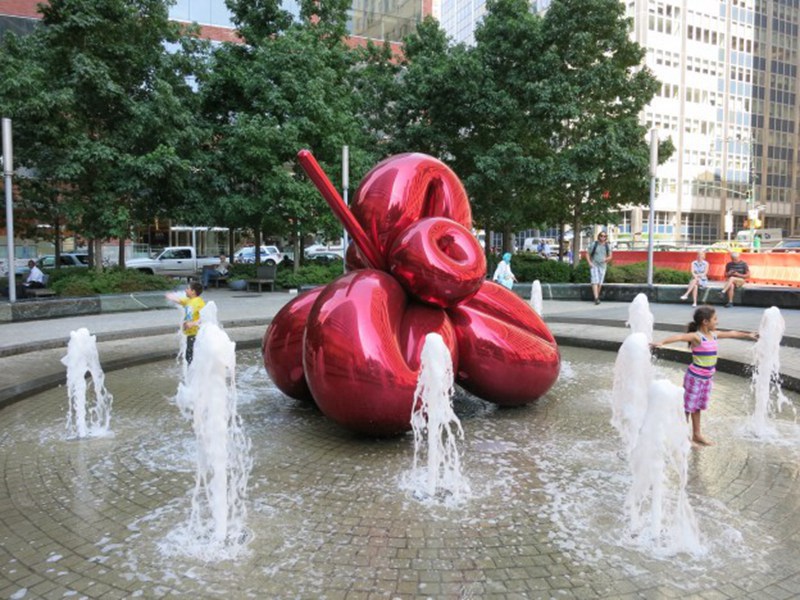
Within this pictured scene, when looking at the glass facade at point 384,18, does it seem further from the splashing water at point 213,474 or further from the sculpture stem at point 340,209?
the splashing water at point 213,474

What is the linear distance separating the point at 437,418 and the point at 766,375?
13.0 feet

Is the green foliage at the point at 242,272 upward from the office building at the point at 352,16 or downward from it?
downward

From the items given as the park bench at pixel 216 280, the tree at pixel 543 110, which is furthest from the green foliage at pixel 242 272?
the tree at pixel 543 110

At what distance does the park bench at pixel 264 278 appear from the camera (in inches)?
897

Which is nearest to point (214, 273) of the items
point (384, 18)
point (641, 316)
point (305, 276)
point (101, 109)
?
point (305, 276)

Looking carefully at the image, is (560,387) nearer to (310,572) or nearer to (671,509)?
(671,509)

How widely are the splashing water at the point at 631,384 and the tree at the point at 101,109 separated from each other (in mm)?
15499

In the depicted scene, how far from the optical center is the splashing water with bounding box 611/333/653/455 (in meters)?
5.78

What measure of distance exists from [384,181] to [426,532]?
12.0 feet

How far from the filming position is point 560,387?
27.1ft

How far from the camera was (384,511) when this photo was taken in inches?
174

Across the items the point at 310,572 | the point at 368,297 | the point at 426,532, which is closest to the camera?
the point at 310,572

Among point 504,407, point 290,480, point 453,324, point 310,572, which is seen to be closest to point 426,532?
Result: point 310,572

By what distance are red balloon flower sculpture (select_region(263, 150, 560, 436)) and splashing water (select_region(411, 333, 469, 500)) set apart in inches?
5.8
